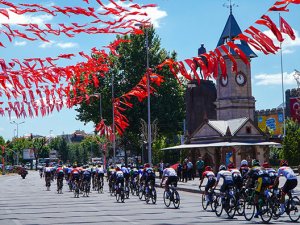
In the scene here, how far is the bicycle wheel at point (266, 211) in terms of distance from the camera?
17.2 m

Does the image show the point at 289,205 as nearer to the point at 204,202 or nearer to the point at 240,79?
the point at 204,202

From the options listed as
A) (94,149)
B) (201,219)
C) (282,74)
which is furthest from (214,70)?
(94,149)

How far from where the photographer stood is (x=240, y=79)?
62531mm

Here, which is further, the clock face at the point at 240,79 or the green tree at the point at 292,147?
the clock face at the point at 240,79

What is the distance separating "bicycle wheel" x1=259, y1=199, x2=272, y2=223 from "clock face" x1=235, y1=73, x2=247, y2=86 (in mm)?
45457

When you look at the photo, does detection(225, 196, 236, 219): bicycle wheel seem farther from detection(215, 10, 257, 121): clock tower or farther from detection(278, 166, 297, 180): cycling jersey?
detection(215, 10, 257, 121): clock tower

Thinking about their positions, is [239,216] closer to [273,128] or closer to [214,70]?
[214,70]

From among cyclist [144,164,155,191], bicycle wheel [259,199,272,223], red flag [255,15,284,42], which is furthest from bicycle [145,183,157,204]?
red flag [255,15,284,42]

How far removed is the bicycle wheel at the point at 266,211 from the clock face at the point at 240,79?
4546 cm

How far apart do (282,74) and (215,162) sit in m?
36.3

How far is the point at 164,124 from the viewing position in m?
65.9

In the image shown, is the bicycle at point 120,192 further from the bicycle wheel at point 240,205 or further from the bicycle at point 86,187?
the bicycle wheel at point 240,205

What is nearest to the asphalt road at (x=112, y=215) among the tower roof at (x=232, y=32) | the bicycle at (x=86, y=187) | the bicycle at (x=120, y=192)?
the bicycle at (x=120, y=192)

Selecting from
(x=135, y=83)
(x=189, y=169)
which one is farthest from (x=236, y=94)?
(x=189, y=169)
